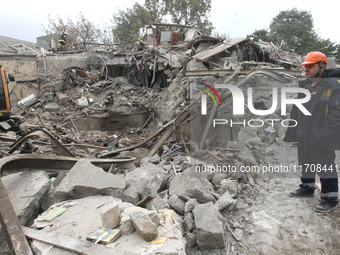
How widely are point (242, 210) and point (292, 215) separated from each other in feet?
1.92

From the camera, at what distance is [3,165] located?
237 cm

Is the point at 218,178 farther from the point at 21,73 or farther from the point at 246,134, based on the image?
the point at 21,73

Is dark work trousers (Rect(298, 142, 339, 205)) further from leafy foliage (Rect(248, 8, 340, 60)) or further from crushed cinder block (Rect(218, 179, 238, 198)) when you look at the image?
leafy foliage (Rect(248, 8, 340, 60))

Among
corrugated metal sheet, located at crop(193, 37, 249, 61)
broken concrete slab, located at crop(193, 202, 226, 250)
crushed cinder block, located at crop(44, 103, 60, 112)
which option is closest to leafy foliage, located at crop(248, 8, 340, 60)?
corrugated metal sheet, located at crop(193, 37, 249, 61)

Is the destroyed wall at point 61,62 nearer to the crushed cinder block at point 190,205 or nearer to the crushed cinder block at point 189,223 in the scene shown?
the crushed cinder block at point 190,205

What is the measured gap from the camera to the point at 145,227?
165 centimetres

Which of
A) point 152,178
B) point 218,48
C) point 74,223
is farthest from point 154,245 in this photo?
point 218,48

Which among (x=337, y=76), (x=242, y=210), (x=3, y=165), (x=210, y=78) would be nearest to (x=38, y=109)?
(x=210, y=78)

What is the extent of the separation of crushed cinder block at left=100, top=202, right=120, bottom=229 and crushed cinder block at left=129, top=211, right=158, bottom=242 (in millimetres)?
221

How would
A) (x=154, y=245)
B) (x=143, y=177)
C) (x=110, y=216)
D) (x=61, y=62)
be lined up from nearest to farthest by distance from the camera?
(x=154, y=245), (x=110, y=216), (x=143, y=177), (x=61, y=62)

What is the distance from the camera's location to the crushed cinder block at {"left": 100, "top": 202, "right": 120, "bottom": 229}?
180 centimetres

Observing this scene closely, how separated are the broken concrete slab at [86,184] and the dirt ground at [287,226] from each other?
5.20 ft

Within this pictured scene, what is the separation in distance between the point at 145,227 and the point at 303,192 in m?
2.37

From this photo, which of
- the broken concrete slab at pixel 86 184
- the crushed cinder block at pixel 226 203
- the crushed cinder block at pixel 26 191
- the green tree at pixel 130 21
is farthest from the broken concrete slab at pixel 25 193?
the green tree at pixel 130 21
